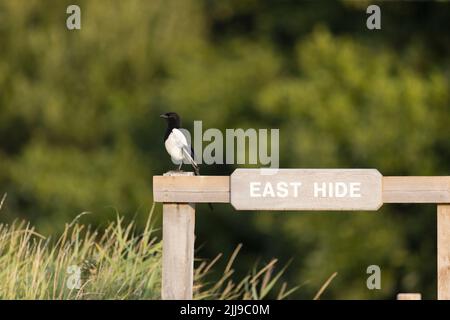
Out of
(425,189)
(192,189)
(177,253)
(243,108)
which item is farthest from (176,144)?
(243,108)

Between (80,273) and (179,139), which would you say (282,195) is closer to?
(179,139)

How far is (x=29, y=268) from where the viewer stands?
8.05m

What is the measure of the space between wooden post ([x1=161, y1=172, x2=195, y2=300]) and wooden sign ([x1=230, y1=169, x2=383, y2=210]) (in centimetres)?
26

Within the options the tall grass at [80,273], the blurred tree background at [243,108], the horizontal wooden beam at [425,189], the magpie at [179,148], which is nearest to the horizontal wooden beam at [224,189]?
the horizontal wooden beam at [425,189]

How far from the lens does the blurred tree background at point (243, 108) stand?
83.7 feet

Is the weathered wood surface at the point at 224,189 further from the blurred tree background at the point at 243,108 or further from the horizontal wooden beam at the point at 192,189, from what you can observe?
the blurred tree background at the point at 243,108

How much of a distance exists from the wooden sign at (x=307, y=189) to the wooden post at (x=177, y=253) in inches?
10.3

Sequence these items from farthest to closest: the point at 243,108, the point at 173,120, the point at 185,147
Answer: the point at 243,108
the point at 173,120
the point at 185,147

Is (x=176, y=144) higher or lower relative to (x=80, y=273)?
higher

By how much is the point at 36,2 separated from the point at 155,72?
3167 mm

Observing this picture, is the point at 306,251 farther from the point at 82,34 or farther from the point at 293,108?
the point at 82,34

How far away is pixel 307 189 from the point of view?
6.60 meters

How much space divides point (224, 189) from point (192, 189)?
0.16 metres

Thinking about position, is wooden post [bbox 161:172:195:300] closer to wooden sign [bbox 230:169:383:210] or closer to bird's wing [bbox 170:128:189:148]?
wooden sign [bbox 230:169:383:210]
